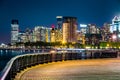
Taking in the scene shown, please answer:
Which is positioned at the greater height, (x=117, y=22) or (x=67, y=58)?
(x=117, y=22)

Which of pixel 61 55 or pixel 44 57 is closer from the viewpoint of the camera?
pixel 44 57

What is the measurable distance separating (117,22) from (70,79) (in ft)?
570

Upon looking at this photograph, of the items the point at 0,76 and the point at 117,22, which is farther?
the point at 117,22

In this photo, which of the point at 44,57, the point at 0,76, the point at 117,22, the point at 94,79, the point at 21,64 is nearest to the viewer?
the point at 0,76

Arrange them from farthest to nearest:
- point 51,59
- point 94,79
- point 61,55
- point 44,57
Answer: point 61,55
point 51,59
point 44,57
point 94,79

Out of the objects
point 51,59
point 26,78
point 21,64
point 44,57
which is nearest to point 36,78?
point 26,78

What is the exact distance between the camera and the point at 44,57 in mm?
36500

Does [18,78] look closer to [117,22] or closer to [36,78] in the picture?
→ [36,78]

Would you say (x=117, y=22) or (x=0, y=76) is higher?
(x=117, y=22)

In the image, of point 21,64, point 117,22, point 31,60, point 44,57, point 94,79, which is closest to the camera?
point 94,79

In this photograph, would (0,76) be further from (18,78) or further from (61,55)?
(61,55)

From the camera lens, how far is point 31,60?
102 ft

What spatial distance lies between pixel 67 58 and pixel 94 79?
26.3 meters

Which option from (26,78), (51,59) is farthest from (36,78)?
(51,59)
